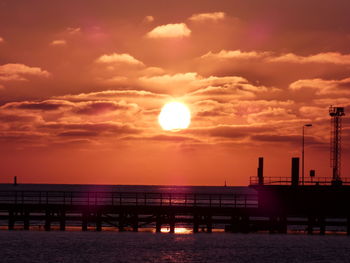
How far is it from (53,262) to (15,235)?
16856mm

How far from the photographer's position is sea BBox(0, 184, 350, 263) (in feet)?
151

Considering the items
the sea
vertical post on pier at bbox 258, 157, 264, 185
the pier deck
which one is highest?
vertical post on pier at bbox 258, 157, 264, 185

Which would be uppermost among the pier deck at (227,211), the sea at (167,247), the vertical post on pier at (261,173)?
the vertical post on pier at (261,173)

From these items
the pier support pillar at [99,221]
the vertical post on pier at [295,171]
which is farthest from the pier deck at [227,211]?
the vertical post on pier at [295,171]

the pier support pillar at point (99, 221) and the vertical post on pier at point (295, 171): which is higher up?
the vertical post on pier at point (295, 171)

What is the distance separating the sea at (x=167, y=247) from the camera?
46031 millimetres

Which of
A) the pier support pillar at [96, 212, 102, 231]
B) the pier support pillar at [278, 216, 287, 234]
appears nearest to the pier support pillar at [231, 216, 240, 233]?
the pier support pillar at [278, 216, 287, 234]

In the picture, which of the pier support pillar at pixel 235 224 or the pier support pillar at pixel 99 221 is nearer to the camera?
the pier support pillar at pixel 235 224

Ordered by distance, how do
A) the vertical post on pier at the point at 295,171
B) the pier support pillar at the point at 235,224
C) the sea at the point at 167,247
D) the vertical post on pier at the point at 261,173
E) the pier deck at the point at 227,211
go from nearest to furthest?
the sea at the point at 167,247 < the pier deck at the point at 227,211 < the pier support pillar at the point at 235,224 < the vertical post on pier at the point at 295,171 < the vertical post on pier at the point at 261,173

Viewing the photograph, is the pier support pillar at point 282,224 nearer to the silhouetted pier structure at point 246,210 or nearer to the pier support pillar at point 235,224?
the silhouetted pier structure at point 246,210

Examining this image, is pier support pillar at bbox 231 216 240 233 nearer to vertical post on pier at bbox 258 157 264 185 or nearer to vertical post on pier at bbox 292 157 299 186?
vertical post on pier at bbox 258 157 264 185

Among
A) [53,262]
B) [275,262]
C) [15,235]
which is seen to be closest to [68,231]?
[15,235]

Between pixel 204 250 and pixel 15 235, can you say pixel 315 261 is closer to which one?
pixel 204 250

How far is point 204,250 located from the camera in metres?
50.1
